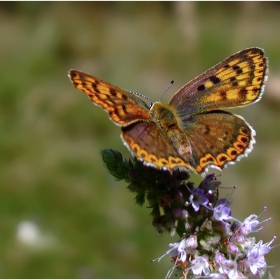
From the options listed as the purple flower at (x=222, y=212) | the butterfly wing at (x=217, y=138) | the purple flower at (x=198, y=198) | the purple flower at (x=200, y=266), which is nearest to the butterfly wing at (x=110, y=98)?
the butterfly wing at (x=217, y=138)

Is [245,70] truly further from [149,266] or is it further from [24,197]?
[24,197]

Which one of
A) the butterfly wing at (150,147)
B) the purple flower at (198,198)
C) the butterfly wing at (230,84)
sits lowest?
the purple flower at (198,198)

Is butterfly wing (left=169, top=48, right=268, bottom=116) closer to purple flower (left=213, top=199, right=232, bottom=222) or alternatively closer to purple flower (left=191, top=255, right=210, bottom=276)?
purple flower (left=213, top=199, right=232, bottom=222)

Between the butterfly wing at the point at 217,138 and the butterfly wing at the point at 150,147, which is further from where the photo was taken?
the butterfly wing at the point at 217,138

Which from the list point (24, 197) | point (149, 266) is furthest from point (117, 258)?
point (24, 197)

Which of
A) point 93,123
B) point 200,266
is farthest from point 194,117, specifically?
Result: point 93,123

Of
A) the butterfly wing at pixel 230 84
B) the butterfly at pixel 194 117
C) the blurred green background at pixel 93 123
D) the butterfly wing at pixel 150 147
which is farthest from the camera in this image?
the blurred green background at pixel 93 123

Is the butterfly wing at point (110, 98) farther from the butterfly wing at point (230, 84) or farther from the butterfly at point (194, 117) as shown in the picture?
the butterfly wing at point (230, 84)

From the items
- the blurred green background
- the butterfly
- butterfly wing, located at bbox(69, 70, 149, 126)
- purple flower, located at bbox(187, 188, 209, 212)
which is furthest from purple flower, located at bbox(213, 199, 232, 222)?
the blurred green background
